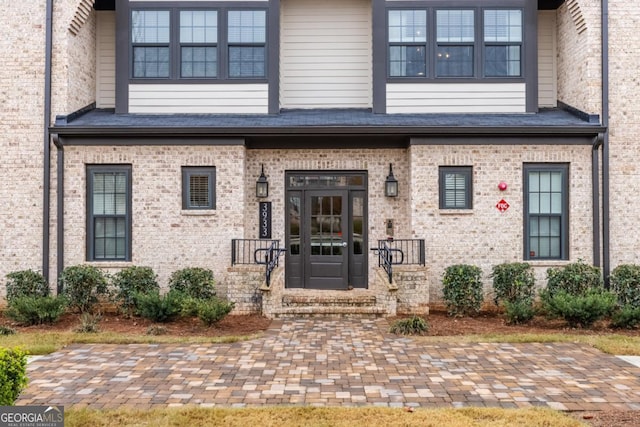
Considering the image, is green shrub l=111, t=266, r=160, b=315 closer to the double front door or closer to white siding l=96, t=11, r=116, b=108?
the double front door

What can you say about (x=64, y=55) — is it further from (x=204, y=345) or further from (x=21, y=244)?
(x=204, y=345)

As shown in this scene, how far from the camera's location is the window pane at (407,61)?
11.4 meters

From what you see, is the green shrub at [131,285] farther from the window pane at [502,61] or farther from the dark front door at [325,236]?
the window pane at [502,61]

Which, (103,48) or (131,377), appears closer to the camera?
(131,377)

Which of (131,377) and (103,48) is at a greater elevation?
(103,48)

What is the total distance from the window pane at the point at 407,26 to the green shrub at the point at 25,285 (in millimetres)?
9581

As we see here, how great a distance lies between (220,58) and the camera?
11.3 meters

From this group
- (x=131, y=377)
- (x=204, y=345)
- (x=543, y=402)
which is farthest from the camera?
(x=204, y=345)

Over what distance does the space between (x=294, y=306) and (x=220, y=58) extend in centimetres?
607

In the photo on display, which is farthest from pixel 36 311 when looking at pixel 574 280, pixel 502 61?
pixel 502 61

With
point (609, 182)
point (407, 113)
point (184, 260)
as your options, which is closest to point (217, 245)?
point (184, 260)

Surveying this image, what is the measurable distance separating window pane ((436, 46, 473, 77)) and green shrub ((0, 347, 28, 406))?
33.1 feet

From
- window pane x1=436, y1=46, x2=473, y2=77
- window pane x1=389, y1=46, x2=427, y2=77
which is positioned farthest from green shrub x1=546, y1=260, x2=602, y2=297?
window pane x1=389, y1=46, x2=427, y2=77

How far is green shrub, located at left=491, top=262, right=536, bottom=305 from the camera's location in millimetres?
9953
